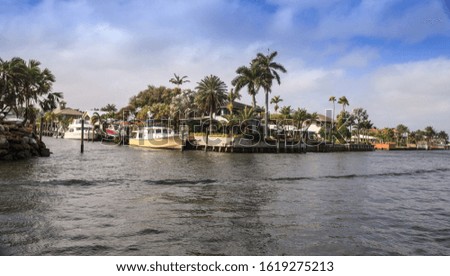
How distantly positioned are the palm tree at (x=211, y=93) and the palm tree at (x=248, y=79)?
3.64 m

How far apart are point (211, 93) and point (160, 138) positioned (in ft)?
47.7

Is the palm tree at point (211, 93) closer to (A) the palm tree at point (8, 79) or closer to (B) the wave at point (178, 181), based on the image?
(A) the palm tree at point (8, 79)

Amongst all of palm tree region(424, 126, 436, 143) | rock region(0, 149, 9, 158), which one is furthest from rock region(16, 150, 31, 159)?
palm tree region(424, 126, 436, 143)

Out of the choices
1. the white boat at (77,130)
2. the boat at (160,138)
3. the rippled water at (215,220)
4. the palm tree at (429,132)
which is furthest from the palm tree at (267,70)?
the palm tree at (429,132)

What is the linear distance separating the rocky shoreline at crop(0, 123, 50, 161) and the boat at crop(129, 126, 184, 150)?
2704cm

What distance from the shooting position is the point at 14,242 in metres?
8.08

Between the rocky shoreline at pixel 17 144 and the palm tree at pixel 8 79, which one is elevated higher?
the palm tree at pixel 8 79

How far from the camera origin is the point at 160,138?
2630 inches

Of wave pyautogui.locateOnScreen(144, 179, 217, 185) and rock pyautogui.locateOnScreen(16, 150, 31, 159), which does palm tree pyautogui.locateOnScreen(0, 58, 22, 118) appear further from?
wave pyautogui.locateOnScreen(144, 179, 217, 185)

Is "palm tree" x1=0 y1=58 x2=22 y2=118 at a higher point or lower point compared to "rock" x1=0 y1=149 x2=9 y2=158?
higher

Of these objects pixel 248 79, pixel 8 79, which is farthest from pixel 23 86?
pixel 248 79

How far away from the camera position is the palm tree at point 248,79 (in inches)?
2744

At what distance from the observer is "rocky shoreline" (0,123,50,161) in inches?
1182

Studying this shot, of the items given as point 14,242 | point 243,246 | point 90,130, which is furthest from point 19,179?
point 90,130
